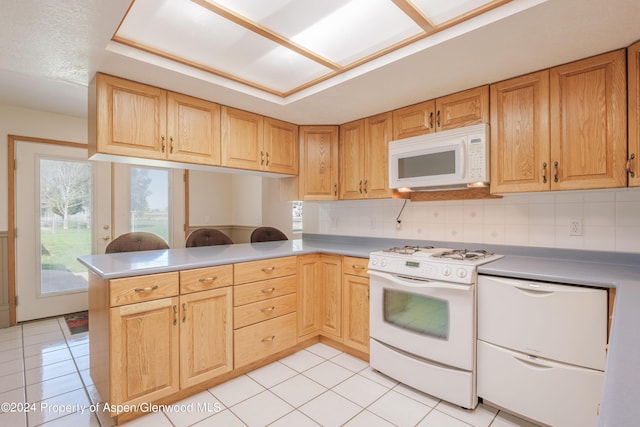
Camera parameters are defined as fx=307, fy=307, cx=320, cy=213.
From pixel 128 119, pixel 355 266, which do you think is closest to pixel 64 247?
pixel 128 119

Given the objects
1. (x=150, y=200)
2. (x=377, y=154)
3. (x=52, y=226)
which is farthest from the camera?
(x=150, y=200)

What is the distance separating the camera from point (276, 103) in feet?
8.51

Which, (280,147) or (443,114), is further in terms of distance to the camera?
(280,147)

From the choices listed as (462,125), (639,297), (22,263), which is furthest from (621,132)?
(22,263)

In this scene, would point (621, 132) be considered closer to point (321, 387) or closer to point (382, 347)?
point (382, 347)

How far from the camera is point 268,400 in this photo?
1.97 meters

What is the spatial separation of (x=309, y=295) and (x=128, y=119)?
6.36 ft

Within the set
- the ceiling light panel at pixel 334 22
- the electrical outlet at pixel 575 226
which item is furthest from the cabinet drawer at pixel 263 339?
the electrical outlet at pixel 575 226

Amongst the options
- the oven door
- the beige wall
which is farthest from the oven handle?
the beige wall

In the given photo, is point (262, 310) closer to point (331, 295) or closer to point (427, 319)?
point (331, 295)

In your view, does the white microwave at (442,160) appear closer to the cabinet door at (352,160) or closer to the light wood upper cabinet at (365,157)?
the light wood upper cabinet at (365,157)

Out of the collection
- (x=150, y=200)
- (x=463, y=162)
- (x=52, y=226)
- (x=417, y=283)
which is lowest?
(x=417, y=283)

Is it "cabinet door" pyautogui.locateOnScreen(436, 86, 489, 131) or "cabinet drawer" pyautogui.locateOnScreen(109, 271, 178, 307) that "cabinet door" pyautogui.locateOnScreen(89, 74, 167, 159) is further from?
"cabinet door" pyautogui.locateOnScreen(436, 86, 489, 131)

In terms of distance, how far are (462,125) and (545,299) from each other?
1.30 meters
